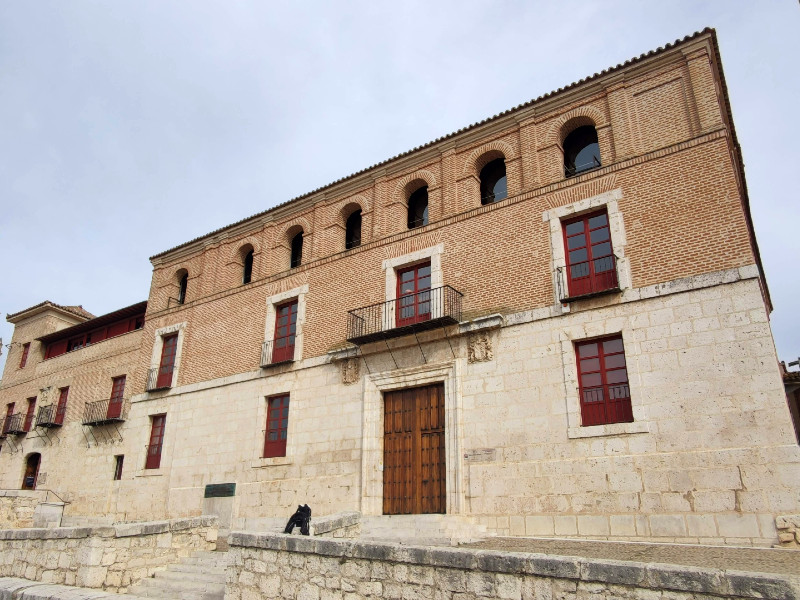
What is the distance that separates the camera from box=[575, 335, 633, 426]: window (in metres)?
10.7

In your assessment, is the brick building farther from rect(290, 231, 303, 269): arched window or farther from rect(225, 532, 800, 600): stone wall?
rect(225, 532, 800, 600): stone wall

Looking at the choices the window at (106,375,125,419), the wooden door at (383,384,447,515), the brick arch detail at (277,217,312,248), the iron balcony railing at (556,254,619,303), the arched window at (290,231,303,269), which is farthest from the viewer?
the window at (106,375,125,419)

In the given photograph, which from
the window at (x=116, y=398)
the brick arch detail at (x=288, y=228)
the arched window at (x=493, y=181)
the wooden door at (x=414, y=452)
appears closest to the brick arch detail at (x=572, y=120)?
the arched window at (x=493, y=181)

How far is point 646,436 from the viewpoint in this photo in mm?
10109

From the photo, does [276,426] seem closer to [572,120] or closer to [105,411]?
[105,411]

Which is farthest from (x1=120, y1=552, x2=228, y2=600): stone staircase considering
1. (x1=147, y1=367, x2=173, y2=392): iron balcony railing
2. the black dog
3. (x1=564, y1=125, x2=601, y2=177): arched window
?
(x1=564, y1=125, x2=601, y2=177): arched window

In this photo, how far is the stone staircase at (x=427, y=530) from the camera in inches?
421

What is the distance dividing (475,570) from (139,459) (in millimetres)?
15587

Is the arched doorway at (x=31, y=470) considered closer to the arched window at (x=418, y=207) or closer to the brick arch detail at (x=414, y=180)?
the arched window at (x=418, y=207)

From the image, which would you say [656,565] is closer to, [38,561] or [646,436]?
[646,436]

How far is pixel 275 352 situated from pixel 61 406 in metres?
12.0

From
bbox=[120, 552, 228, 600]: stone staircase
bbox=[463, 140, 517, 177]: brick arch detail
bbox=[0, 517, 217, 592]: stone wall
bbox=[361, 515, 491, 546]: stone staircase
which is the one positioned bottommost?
bbox=[120, 552, 228, 600]: stone staircase

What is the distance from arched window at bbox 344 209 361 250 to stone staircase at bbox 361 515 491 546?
7.83m

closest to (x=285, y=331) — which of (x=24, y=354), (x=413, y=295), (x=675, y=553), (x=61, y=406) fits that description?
(x=413, y=295)
